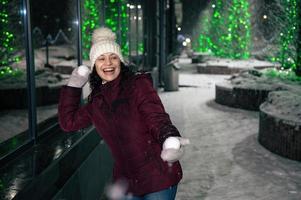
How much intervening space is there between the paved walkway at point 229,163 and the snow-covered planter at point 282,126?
15 cm

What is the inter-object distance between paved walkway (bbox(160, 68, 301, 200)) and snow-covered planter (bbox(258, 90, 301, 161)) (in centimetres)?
15

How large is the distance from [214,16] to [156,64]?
1151cm

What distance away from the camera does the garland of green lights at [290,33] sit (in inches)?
443

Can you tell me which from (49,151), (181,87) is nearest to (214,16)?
(181,87)

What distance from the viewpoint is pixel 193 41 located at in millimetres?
44000

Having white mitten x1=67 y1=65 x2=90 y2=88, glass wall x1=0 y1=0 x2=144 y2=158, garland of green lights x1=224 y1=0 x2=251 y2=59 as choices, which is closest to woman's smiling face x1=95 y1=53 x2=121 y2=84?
white mitten x1=67 y1=65 x2=90 y2=88

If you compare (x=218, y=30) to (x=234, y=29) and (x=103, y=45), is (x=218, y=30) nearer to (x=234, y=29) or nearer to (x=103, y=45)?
(x=234, y=29)

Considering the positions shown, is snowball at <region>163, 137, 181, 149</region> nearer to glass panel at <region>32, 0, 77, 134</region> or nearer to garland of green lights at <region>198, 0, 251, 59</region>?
garland of green lights at <region>198, 0, 251, 59</region>

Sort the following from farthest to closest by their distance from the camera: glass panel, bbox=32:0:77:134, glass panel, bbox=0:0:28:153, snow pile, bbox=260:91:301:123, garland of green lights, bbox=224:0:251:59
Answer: glass panel, bbox=32:0:77:134 → garland of green lights, bbox=224:0:251:59 → glass panel, bbox=0:0:28:153 → snow pile, bbox=260:91:301:123

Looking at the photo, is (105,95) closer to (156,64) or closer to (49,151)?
(49,151)

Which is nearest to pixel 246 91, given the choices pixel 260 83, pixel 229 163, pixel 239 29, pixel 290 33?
pixel 260 83

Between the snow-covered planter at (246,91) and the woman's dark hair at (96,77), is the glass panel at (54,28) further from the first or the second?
the woman's dark hair at (96,77)

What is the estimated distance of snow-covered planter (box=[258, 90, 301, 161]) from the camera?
603 cm

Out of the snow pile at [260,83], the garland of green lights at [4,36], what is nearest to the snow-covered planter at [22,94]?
the garland of green lights at [4,36]
